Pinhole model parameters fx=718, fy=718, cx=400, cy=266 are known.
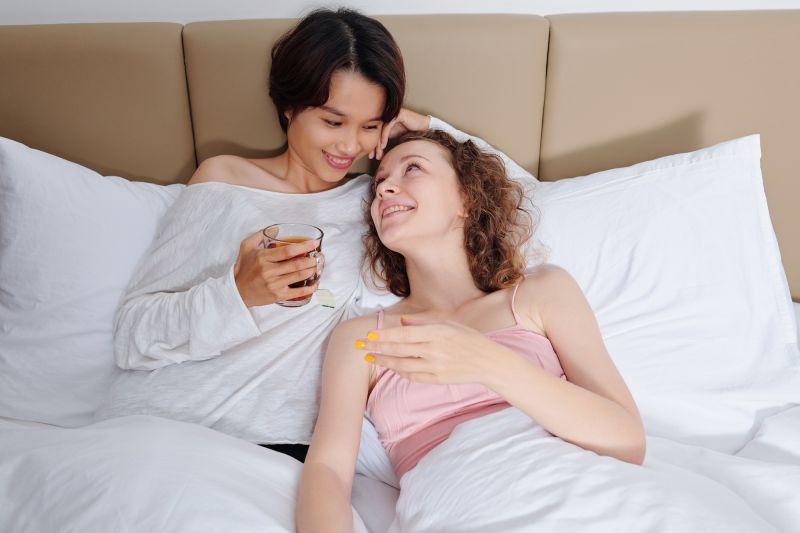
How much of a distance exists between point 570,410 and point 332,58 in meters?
0.95

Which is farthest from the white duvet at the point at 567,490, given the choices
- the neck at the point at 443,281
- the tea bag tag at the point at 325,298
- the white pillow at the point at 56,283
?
the white pillow at the point at 56,283

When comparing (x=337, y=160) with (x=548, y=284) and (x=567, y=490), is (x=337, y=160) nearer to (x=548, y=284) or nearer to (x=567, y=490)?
(x=548, y=284)

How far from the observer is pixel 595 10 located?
7.11 feet

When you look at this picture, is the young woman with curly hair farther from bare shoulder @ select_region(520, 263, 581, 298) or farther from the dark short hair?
the dark short hair

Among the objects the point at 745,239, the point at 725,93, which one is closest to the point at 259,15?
the point at 725,93

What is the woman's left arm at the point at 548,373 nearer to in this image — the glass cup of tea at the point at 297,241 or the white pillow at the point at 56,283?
the glass cup of tea at the point at 297,241

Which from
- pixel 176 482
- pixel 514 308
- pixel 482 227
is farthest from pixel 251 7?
pixel 176 482

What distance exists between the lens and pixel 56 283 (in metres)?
1.71

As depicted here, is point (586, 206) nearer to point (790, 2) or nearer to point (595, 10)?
point (595, 10)

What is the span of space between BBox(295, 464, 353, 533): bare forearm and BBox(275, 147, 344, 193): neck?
0.80m

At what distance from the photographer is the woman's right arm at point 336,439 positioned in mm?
1256

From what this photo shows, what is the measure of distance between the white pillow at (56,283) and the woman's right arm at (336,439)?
1.92ft

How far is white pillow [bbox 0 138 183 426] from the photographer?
5.44 feet

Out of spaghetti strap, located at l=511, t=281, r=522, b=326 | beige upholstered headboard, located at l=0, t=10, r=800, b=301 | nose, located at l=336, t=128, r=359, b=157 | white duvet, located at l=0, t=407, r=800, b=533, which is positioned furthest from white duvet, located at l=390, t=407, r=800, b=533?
beige upholstered headboard, located at l=0, t=10, r=800, b=301
